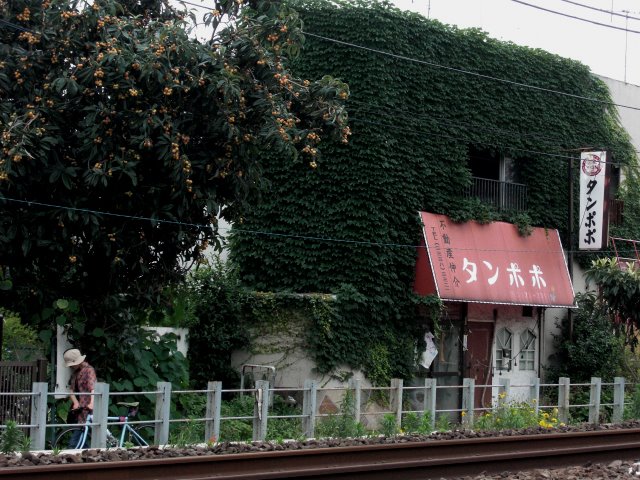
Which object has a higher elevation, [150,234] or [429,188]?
[429,188]

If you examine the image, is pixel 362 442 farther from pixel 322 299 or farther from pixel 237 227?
pixel 237 227

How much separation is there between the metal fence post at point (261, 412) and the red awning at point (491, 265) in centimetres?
635

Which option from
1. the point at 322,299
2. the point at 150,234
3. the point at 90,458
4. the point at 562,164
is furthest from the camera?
the point at 562,164

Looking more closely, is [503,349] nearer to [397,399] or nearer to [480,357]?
[480,357]

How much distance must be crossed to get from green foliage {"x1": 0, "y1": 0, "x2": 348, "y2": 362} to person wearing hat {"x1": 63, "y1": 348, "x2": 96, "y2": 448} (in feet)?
4.94

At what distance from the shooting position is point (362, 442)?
1505 centimetres

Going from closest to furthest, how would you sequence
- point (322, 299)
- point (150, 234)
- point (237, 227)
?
point (150, 234) → point (322, 299) → point (237, 227)

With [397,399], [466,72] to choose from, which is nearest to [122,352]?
[397,399]

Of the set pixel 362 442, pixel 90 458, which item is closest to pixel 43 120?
pixel 90 458

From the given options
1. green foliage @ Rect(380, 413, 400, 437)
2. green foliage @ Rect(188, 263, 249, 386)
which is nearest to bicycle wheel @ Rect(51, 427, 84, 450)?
green foliage @ Rect(380, 413, 400, 437)

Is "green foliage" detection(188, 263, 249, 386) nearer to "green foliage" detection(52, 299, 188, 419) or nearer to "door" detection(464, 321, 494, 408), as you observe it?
"green foliage" detection(52, 299, 188, 419)

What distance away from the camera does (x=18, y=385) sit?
14.6m

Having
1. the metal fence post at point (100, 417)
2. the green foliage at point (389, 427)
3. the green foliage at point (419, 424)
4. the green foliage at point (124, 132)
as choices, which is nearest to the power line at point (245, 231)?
the green foliage at point (124, 132)

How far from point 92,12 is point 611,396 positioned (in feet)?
48.8
